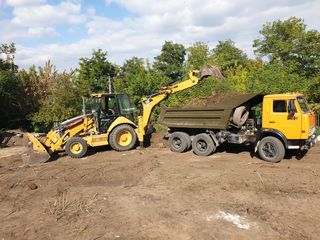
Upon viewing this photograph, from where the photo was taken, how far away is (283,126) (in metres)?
9.52

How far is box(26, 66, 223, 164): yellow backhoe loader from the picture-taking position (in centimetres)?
1192

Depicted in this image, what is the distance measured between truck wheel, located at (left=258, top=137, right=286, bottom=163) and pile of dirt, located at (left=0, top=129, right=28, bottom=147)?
11.7 m

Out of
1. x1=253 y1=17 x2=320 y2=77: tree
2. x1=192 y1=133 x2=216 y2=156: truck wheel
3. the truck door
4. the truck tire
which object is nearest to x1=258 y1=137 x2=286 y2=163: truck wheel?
the truck door

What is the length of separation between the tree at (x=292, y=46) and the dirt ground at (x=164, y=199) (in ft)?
38.4

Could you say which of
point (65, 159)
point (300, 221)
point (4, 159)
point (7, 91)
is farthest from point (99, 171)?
point (7, 91)

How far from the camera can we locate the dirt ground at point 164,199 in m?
5.44

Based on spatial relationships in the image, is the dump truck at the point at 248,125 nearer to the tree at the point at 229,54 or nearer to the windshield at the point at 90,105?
the windshield at the point at 90,105

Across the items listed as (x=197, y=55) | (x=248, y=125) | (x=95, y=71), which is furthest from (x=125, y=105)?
(x=197, y=55)

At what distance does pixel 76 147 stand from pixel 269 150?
6654 mm

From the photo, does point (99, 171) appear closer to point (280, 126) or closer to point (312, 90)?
point (280, 126)

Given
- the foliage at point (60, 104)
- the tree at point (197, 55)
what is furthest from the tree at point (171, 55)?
the foliage at point (60, 104)

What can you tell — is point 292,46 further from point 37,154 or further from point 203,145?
point 37,154

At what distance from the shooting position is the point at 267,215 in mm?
5902

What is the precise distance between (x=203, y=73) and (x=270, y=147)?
11.9 feet
